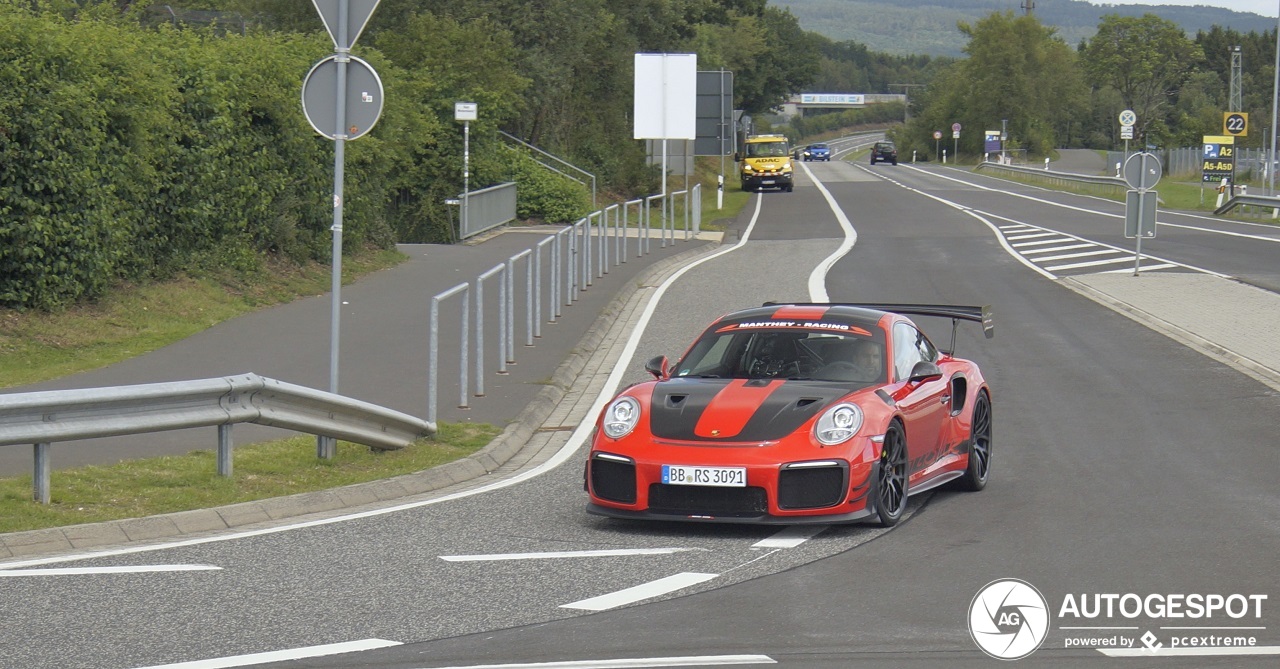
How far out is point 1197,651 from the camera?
6043 mm

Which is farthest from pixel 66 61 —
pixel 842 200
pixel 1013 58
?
pixel 1013 58

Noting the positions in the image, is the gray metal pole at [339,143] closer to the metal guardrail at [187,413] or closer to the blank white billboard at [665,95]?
the metal guardrail at [187,413]

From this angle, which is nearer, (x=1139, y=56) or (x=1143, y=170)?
(x=1143, y=170)

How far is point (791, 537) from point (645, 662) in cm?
278

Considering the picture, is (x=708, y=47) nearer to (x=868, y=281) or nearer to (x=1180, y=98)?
(x=868, y=281)

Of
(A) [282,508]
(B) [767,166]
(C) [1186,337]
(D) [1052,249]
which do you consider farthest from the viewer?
(B) [767,166]

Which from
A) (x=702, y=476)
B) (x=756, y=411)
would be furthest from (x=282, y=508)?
(x=756, y=411)

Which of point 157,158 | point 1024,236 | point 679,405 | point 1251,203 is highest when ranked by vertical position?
point 157,158

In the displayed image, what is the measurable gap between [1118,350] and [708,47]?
64.5 meters

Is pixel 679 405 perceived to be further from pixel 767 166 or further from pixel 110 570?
pixel 767 166

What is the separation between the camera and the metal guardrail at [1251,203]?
1772 inches

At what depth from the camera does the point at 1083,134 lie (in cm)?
16250

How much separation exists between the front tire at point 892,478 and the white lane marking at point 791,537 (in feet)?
1.20

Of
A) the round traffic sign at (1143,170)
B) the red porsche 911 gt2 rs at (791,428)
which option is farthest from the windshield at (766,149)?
the red porsche 911 gt2 rs at (791,428)
